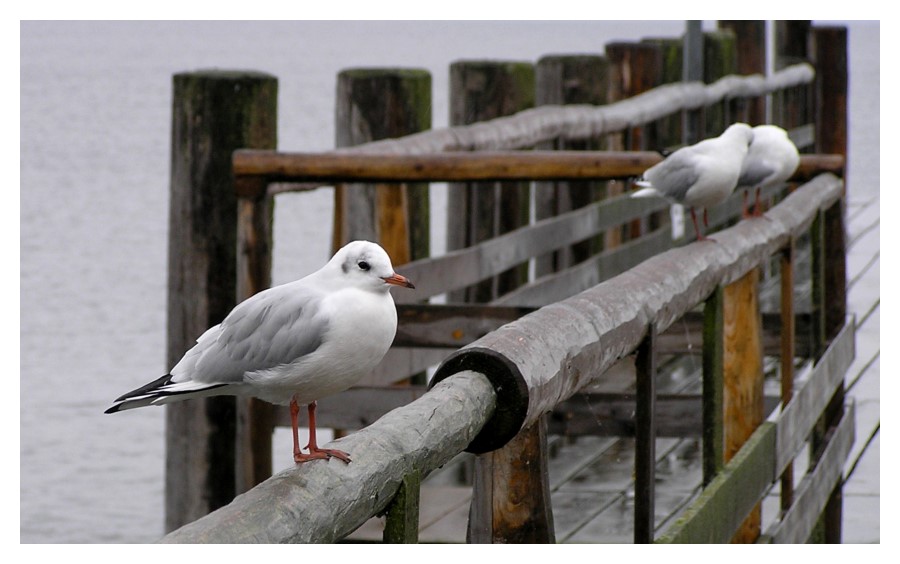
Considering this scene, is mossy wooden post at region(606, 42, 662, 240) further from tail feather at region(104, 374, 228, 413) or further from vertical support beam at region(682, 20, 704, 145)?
tail feather at region(104, 374, 228, 413)

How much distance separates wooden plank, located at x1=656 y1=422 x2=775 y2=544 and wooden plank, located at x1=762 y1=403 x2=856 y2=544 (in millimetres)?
400

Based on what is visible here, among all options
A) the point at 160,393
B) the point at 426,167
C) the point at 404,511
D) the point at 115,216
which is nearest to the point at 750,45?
the point at 115,216

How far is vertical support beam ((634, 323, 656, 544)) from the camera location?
326 cm

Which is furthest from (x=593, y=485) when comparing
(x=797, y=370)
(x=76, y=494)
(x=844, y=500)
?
(x=76, y=494)

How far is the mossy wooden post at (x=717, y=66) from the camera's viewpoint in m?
11.1

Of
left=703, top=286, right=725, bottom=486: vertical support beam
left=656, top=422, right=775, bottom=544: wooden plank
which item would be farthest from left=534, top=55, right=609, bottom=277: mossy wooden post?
left=703, top=286, right=725, bottom=486: vertical support beam

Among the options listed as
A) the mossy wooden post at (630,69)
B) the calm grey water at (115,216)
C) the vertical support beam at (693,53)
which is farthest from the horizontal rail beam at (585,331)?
the vertical support beam at (693,53)

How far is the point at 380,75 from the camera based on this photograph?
19.5 feet

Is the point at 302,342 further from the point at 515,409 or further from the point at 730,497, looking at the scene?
the point at 730,497

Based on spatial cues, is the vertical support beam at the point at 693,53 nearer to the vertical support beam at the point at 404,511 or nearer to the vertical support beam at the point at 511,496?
the vertical support beam at the point at 511,496

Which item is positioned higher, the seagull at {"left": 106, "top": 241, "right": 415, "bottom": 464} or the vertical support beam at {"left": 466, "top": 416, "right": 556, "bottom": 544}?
the seagull at {"left": 106, "top": 241, "right": 415, "bottom": 464}

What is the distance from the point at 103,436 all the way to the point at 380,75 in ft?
10.2

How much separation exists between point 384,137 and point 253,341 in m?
3.35

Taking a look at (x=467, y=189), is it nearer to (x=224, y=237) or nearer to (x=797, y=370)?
(x=797, y=370)
